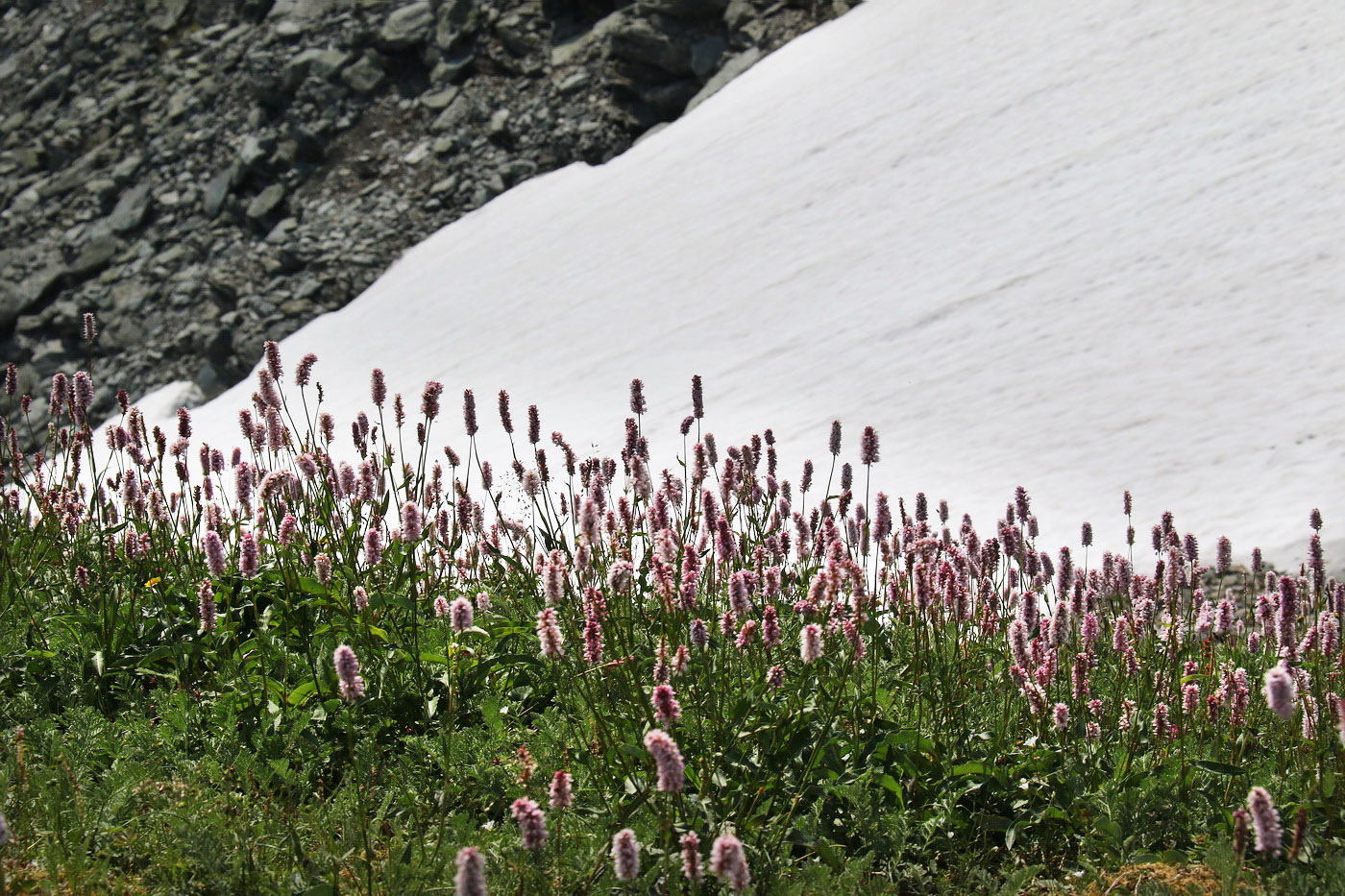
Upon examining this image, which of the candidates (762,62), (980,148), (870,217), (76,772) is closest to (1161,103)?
(980,148)

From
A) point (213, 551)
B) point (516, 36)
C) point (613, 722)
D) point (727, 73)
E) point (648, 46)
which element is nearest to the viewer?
point (213, 551)

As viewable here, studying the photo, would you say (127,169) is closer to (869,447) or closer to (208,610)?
(869,447)

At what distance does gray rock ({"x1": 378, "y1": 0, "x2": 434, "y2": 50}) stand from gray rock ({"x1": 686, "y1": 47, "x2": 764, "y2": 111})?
22.5 feet

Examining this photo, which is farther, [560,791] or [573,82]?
[573,82]

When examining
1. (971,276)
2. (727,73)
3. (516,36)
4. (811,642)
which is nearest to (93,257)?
(516,36)

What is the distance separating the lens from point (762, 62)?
72.7 feet

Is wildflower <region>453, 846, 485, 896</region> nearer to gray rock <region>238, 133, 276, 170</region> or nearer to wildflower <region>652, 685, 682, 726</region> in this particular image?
wildflower <region>652, 685, 682, 726</region>

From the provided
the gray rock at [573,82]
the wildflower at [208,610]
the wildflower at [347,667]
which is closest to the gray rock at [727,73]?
the gray rock at [573,82]

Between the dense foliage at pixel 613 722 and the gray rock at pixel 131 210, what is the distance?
23059 mm

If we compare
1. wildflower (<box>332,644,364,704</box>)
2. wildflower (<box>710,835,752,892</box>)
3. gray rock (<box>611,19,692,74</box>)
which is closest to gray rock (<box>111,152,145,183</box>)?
gray rock (<box>611,19,692,74</box>)

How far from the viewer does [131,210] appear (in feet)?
82.7

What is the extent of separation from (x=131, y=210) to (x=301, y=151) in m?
4.67

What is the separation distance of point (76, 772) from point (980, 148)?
16166mm

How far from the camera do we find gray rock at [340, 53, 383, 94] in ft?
80.7
